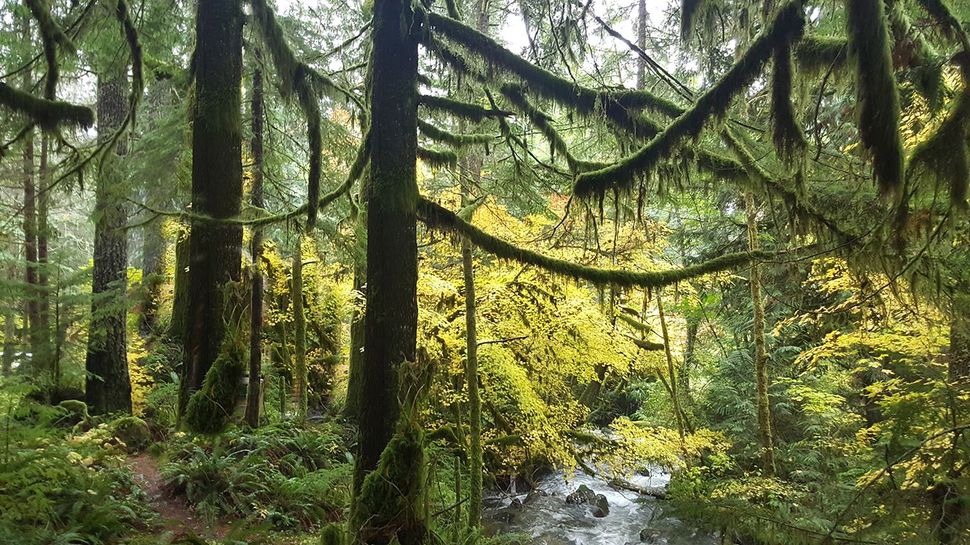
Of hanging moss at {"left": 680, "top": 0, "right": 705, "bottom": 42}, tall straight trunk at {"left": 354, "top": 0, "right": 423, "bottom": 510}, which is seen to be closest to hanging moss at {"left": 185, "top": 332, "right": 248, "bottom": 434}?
tall straight trunk at {"left": 354, "top": 0, "right": 423, "bottom": 510}

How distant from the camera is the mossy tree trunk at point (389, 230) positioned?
4.95 m

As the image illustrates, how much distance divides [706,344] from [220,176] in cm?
1697

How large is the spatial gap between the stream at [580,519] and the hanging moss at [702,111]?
7.62 m

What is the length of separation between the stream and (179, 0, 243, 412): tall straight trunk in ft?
23.1

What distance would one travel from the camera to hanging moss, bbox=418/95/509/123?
5.57 metres

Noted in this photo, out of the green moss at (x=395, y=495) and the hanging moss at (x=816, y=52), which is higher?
the hanging moss at (x=816, y=52)

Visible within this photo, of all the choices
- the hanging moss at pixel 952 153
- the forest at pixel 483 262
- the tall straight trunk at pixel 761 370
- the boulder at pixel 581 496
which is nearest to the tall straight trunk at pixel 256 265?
the forest at pixel 483 262

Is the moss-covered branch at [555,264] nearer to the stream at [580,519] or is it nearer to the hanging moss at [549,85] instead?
the hanging moss at [549,85]

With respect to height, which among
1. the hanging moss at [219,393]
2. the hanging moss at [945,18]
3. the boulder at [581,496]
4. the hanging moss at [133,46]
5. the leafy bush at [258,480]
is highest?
the hanging moss at [133,46]

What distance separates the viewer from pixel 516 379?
9898mm

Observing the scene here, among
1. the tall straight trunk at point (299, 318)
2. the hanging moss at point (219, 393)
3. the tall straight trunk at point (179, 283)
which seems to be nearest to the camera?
the hanging moss at point (219, 393)

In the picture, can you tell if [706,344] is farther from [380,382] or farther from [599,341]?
[380,382]

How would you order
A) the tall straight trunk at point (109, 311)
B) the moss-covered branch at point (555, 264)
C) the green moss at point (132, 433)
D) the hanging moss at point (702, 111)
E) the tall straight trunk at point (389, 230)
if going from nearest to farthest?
the hanging moss at point (702, 111) < the tall straight trunk at point (389, 230) < the moss-covered branch at point (555, 264) < the green moss at point (132, 433) < the tall straight trunk at point (109, 311)

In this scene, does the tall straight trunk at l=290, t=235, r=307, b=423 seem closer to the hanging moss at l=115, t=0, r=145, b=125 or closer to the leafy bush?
the leafy bush
